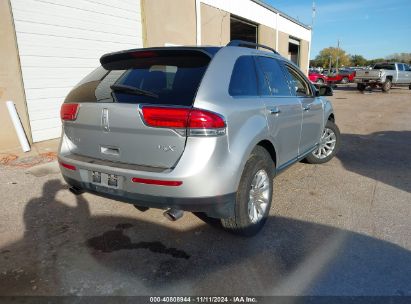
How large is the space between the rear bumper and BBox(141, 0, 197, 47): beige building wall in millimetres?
7398

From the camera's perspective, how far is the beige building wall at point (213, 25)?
38.5ft

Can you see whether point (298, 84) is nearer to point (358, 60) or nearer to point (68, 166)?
point (68, 166)

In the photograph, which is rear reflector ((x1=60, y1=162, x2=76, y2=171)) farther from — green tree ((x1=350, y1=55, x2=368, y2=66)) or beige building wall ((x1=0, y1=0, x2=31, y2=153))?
green tree ((x1=350, y1=55, x2=368, y2=66))

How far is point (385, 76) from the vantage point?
22938 mm

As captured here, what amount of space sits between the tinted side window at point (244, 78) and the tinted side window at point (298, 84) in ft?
3.42

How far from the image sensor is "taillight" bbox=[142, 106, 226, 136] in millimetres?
2463

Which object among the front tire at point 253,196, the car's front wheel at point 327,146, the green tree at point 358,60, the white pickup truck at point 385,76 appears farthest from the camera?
the green tree at point 358,60

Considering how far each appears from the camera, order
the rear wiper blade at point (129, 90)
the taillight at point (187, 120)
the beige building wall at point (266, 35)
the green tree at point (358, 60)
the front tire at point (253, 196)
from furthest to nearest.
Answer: the green tree at point (358, 60)
the beige building wall at point (266, 35)
the front tire at point (253, 196)
the rear wiper blade at point (129, 90)
the taillight at point (187, 120)

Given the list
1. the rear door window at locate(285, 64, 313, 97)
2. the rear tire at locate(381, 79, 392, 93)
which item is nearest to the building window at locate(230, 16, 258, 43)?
the rear tire at locate(381, 79, 392, 93)

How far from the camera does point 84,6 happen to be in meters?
7.46

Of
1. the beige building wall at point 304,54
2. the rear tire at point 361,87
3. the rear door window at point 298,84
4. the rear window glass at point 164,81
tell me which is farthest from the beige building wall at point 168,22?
the rear tire at point 361,87

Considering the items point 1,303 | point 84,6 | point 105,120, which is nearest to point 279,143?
point 105,120

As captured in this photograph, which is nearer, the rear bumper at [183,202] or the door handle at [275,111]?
the rear bumper at [183,202]

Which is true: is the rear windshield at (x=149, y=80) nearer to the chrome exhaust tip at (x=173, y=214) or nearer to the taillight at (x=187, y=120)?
the taillight at (x=187, y=120)
